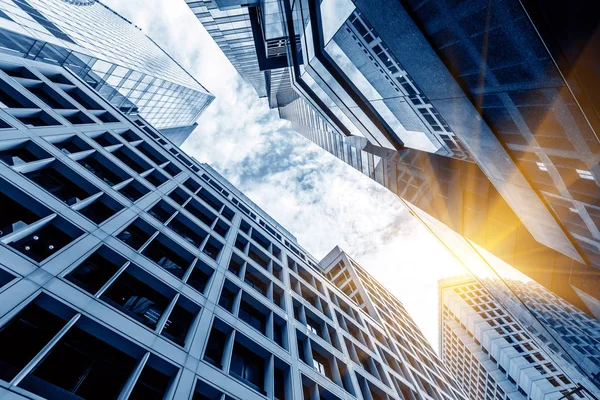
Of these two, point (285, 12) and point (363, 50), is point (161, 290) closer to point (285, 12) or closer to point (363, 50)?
point (363, 50)

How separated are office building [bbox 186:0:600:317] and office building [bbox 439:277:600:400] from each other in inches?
1299

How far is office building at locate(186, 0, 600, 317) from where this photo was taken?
627 cm

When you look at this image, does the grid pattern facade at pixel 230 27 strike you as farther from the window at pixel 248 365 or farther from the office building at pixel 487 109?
the window at pixel 248 365

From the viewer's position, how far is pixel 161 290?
1309 cm

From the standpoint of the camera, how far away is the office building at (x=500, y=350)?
1956 inches

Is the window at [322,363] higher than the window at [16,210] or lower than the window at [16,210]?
lower

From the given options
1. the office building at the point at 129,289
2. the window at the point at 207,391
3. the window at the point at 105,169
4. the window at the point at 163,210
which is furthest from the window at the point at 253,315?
the window at the point at 105,169

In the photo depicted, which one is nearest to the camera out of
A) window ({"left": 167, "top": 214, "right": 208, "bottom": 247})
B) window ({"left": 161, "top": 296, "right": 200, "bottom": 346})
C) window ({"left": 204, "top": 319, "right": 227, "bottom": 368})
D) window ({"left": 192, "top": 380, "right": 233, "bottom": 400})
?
window ({"left": 192, "top": 380, "right": 233, "bottom": 400})

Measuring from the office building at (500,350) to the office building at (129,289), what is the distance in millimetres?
35432

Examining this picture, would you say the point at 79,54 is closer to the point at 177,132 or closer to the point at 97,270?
the point at 97,270

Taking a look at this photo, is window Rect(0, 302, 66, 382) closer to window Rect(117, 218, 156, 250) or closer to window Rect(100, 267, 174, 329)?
window Rect(100, 267, 174, 329)

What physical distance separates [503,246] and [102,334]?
61.8 feet

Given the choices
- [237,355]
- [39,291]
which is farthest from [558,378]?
[39,291]

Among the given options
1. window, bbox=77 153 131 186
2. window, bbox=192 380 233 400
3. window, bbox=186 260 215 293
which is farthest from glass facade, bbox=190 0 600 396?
window, bbox=77 153 131 186
